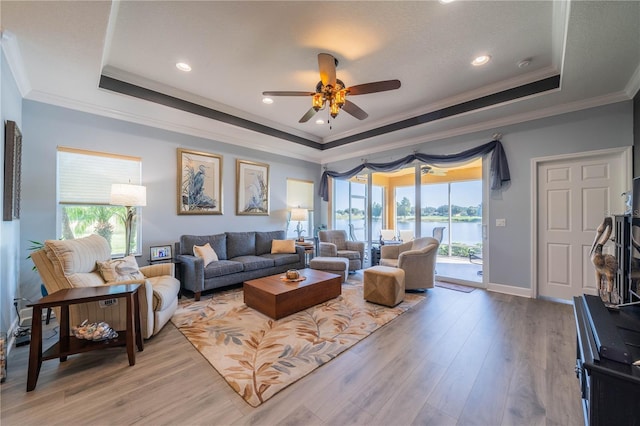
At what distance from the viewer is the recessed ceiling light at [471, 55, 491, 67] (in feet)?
9.12

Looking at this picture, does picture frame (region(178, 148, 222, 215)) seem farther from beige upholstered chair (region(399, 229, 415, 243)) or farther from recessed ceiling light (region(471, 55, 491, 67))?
recessed ceiling light (region(471, 55, 491, 67))

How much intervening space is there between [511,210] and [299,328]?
12.1 ft

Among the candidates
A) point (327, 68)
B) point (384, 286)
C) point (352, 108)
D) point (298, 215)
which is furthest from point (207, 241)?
point (327, 68)

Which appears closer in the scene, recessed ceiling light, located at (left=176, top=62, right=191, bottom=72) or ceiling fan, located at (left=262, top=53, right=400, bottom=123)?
ceiling fan, located at (left=262, top=53, right=400, bottom=123)

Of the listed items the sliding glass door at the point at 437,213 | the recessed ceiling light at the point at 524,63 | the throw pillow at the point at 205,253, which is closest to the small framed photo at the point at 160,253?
the throw pillow at the point at 205,253

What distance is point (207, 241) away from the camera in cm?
427

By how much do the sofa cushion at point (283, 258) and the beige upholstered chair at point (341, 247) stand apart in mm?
538

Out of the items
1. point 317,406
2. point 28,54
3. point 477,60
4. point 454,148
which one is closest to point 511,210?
point 454,148

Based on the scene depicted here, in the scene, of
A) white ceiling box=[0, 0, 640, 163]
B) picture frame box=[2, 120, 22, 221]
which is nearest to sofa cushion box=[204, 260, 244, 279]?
picture frame box=[2, 120, 22, 221]

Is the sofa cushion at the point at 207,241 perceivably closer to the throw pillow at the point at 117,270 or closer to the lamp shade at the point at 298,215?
the throw pillow at the point at 117,270

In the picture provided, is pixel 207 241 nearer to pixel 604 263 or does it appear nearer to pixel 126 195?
pixel 126 195

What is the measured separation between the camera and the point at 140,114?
3711mm

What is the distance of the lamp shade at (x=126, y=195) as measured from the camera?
3.18 m

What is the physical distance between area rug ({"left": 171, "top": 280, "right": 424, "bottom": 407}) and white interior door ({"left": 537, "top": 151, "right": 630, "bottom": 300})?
2075mm
